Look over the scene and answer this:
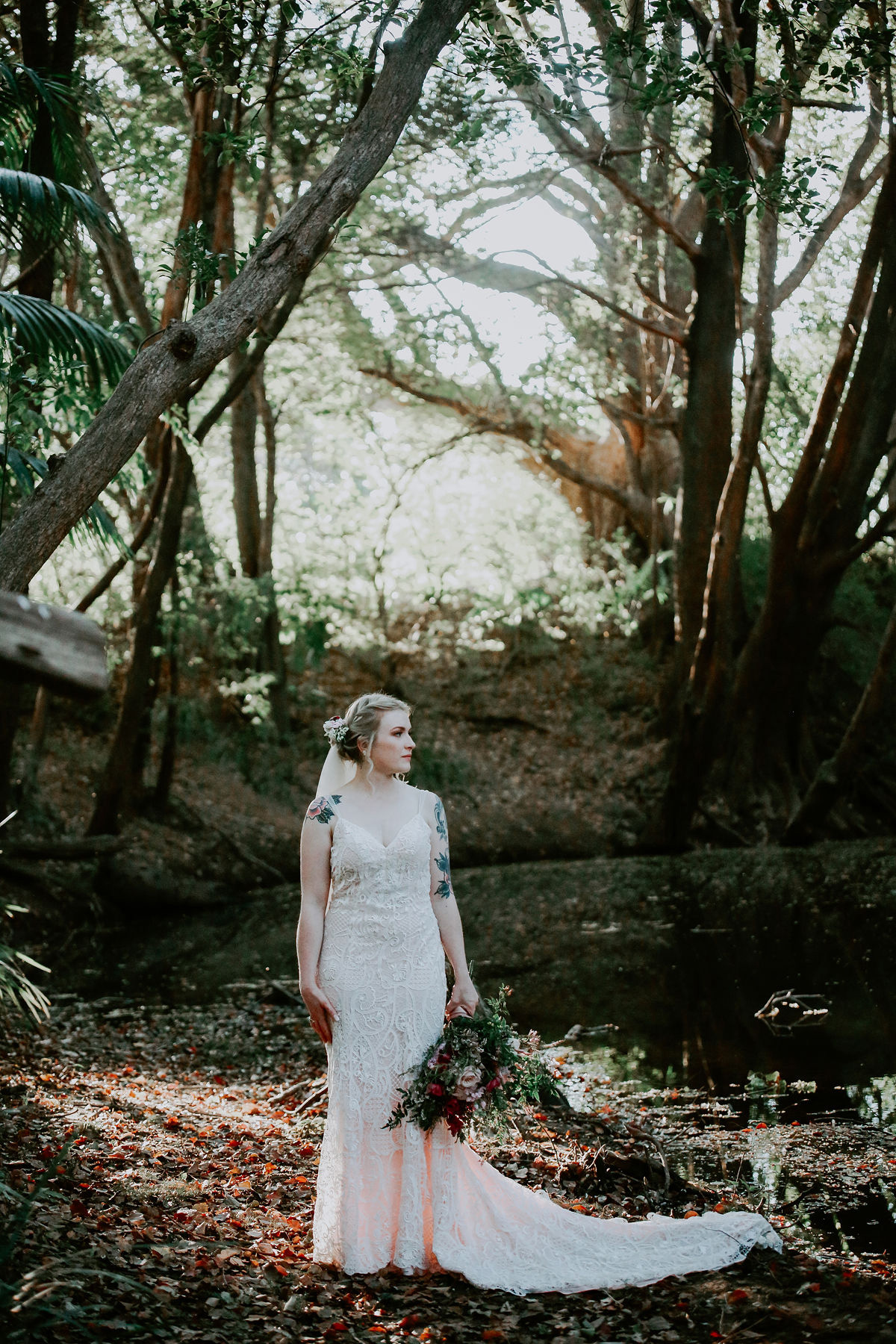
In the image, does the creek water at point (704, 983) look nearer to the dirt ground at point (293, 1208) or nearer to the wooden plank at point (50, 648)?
the dirt ground at point (293, 1208)

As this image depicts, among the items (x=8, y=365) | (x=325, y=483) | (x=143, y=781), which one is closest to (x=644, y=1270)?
(x=8, y=365)

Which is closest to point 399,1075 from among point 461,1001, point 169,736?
point 461,1001

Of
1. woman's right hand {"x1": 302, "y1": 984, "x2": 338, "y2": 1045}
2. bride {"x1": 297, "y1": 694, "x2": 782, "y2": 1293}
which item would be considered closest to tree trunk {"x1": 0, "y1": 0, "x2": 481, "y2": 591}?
bride {"x1": 297, "y1": 694, "x2": 782, "y2": 1293}

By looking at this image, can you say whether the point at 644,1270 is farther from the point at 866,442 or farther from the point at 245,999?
the point at 866,442

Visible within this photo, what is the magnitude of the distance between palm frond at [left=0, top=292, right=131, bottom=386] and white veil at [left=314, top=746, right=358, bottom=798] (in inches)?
148

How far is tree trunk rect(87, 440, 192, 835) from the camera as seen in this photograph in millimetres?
16359

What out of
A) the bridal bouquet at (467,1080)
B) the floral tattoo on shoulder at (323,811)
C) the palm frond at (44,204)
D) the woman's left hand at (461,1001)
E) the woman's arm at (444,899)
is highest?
the palm frond at (44,204)

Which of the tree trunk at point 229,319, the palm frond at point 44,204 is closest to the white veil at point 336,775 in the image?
the tree trunk at point 229,319

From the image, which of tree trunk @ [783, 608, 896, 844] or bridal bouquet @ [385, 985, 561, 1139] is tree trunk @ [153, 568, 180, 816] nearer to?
tree trunk @ [783, 608, 896, 844]

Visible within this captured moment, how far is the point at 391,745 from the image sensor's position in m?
5.21

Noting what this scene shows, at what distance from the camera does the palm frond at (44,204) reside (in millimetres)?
7449

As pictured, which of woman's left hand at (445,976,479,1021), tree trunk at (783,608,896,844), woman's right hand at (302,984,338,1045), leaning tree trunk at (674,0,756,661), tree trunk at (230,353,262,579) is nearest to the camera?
woman's right hand at (302,984,338,1045)

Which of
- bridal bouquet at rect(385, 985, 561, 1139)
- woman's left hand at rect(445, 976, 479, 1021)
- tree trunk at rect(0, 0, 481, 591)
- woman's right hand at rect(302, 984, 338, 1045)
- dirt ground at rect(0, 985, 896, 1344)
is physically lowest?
dirt ground at rect(0, 985, 896, 1344)

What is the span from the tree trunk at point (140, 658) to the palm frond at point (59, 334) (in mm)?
7555
